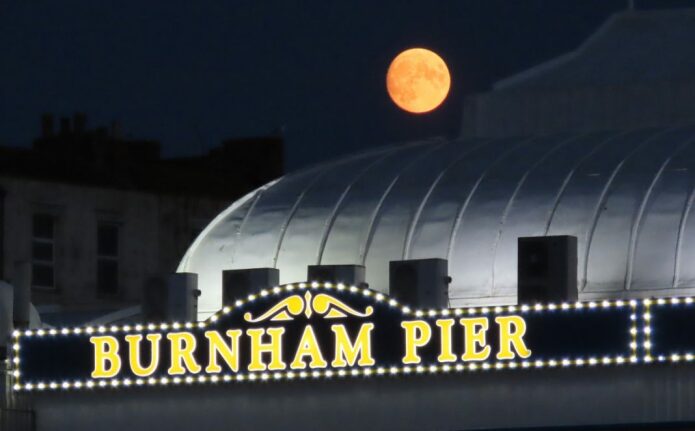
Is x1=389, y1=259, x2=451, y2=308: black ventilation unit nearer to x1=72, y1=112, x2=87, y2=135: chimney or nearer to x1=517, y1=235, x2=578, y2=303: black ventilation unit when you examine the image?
x1=517, y1=235, x2=578, y2=303: black ventilation unit

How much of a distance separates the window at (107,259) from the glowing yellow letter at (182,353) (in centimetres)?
3794

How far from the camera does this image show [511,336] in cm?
3127

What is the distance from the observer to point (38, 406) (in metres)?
34.7

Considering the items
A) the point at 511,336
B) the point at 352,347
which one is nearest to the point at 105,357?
the point at 352,347

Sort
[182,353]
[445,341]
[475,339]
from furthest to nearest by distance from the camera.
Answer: [182,353] < [445,341] < [475,339]

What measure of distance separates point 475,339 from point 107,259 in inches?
1624

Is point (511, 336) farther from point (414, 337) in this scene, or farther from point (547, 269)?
point (414, 337)

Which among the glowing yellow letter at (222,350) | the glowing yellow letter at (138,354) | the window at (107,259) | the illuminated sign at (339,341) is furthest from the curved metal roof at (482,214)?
the window at (107,259)

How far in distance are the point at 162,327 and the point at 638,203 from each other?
6.37 m

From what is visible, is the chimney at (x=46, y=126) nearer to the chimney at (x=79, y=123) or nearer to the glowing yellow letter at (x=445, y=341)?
the chimney at (x=79, y=123)

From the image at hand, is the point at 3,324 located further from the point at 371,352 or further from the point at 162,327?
the point at 371,352

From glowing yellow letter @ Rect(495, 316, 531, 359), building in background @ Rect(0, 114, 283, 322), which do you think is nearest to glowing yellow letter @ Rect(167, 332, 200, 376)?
glowing yellow letter @ Rect(495, 316, 531, 359)

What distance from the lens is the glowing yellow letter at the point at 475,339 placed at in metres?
31.4

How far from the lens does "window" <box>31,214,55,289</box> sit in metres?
69.5
